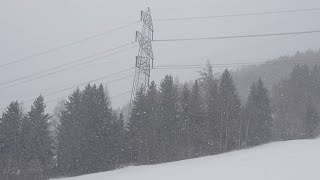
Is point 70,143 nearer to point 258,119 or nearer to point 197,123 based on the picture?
point 197,123

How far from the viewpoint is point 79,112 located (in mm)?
56000

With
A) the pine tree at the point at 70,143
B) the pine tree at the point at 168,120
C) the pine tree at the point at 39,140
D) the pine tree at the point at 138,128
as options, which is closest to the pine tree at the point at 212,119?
the pine tree at the point at 168,120

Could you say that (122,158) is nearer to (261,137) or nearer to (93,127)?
(93,127)

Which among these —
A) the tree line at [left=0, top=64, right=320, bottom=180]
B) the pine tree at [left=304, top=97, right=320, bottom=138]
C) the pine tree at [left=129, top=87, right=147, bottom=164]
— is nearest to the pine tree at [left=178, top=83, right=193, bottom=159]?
the tree line at [left=0, top=64, right=320, bottom=180]

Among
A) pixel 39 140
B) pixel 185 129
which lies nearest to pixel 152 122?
pixel 185 129

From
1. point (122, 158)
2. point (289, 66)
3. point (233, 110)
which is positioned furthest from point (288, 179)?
point (289, 66)

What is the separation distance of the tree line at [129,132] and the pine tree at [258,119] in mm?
156

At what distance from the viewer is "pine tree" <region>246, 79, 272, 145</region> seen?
59.2 meters

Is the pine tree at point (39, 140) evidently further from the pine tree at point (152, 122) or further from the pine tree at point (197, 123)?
the pine tree at point (197, 123)

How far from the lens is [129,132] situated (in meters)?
55.0

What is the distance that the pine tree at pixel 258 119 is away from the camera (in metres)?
59.2

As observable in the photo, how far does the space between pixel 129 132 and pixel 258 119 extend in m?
20.8

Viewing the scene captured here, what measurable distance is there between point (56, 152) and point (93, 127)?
7.21 m

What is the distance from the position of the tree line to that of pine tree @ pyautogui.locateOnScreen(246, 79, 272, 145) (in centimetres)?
16
